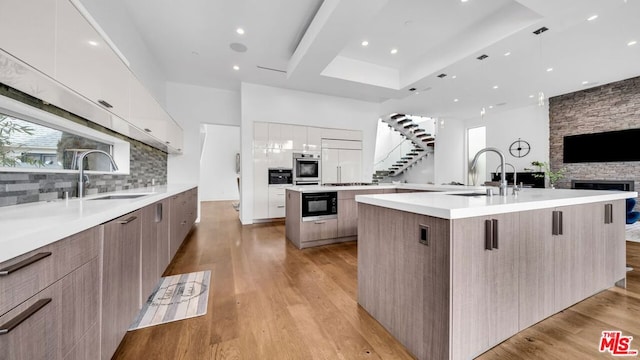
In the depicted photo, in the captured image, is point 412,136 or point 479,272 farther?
point 412,136

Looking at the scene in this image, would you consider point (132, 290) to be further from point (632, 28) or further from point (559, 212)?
point (632, 28)

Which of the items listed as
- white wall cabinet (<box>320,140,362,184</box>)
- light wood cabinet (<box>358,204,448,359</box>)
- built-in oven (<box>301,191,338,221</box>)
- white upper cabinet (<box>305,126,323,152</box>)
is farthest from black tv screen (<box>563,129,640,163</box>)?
light wood cabinet (<box>358,204,448,359</box>)

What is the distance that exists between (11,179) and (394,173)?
11.0m

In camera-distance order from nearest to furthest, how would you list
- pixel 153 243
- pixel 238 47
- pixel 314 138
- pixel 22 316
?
1. pixel 22 316
2. pixel 153 243
3. pixel 238 47
4. pixel 314 138

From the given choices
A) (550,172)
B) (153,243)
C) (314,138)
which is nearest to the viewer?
(153,243)

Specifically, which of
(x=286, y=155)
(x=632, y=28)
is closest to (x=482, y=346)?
(x=286, y=155)

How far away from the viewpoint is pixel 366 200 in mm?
1733

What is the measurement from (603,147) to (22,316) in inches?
368

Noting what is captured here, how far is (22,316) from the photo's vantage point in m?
0.66

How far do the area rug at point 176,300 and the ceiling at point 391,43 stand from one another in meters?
3.08

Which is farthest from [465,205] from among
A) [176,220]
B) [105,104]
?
[176,220]

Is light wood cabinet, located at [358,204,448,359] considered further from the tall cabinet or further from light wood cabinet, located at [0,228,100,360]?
the tall cabinet

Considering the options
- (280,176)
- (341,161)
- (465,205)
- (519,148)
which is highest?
(519,148)

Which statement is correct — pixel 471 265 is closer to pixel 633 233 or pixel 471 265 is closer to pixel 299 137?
pixel 299 137
